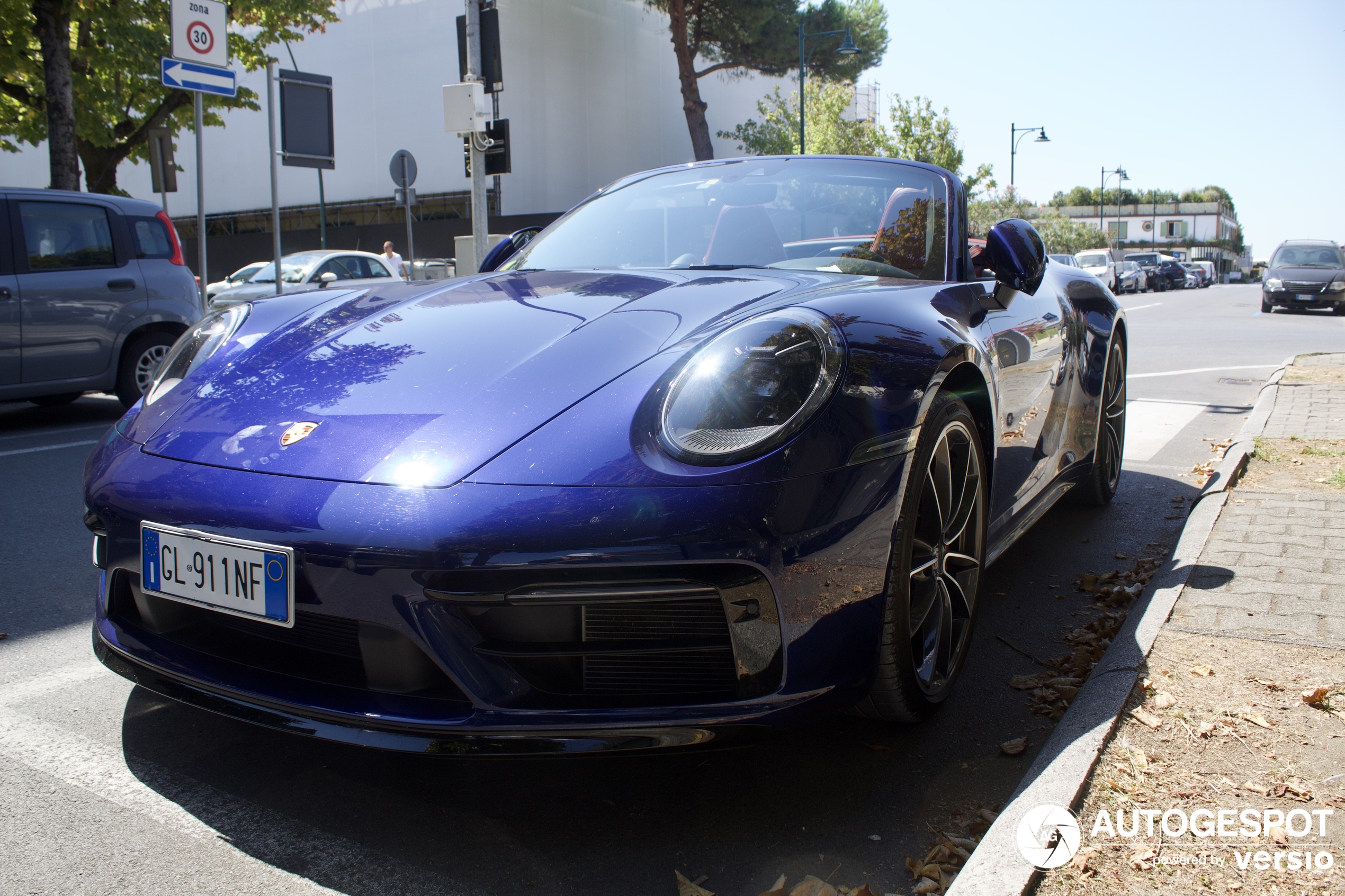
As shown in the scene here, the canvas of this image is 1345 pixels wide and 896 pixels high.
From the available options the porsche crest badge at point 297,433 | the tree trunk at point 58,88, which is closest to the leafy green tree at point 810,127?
the tree trunk at point 58,88

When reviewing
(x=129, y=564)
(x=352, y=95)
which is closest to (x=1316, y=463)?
(x=129, y=564)

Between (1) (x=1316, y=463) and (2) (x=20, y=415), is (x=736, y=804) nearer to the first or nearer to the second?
(1) (x=1316, y=463)

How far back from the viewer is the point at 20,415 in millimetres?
7625

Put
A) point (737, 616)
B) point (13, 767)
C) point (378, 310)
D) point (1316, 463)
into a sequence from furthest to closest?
point (1316, 463)
point (378, 310)
point (13, 767)
point (737, 616)

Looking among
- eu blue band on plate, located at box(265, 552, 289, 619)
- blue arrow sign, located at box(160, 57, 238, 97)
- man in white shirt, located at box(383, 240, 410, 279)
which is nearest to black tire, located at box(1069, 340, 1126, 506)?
eu blue band on plate, located at box(265, 552, 289, 619)

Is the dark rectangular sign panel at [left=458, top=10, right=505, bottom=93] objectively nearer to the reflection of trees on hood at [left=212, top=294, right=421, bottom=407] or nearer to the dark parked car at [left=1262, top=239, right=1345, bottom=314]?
the reflection of trees on hood at [left=212, top=294, right=421, bottom=407]

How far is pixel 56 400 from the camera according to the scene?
25.8 feet

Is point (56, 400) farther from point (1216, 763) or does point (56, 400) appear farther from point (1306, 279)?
point (1306, 279)

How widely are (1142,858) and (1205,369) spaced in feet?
31.5

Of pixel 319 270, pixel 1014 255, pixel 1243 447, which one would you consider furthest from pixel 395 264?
pixel 1014 255

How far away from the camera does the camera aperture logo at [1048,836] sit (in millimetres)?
1696

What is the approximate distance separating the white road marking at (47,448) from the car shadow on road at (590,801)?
13.7ft

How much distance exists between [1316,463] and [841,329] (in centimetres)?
383

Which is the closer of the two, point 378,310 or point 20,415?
point 378,310
